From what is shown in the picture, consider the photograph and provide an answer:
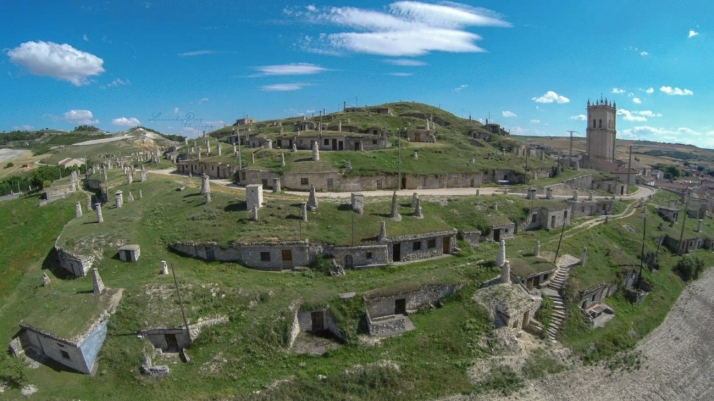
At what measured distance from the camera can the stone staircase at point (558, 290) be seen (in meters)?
25.1

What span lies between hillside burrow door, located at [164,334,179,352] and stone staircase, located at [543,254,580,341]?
2277 cm

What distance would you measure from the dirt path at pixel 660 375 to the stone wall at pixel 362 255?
11284 mm

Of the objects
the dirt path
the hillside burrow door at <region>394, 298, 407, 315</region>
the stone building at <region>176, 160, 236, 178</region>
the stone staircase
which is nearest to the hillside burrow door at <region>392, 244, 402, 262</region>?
the hillside burrow door at <region>394, 298, 407, 315</region>

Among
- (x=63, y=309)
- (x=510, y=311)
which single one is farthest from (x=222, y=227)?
(x=510, y=311)

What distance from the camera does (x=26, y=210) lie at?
4841cm

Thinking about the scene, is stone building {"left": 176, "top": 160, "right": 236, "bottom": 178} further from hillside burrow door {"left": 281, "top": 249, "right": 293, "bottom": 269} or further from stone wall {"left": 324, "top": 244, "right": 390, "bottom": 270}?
stone wall {"left": 324, "top": 244, "right": 390, "bottom": 270}

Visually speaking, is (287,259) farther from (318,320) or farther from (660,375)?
(660,375)

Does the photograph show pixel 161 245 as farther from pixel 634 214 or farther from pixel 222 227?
pixel 634 214

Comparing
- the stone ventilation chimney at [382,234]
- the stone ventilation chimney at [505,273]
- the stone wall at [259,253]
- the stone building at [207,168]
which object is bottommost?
the stone ventilation chimney at [505,273]

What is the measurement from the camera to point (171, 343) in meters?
20.9

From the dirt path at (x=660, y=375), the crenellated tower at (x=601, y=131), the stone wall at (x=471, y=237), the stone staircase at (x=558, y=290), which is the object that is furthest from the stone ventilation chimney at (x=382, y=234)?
the crenellated tower at (x=601, y=131)

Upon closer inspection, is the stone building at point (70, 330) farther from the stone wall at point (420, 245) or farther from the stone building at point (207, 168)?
A: the stone building at point (207, 168)

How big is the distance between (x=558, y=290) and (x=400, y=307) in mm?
12384

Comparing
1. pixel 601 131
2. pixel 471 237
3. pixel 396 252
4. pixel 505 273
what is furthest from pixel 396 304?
pixel 601 131
